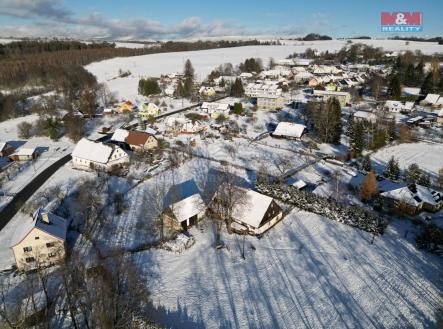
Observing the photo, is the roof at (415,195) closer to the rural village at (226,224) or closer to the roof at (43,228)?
the rural village at (226,224)

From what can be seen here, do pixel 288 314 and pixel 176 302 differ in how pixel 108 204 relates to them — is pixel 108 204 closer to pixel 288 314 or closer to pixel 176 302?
pixel 176 302

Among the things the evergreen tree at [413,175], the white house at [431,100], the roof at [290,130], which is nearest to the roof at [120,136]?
the roof at [290,130]

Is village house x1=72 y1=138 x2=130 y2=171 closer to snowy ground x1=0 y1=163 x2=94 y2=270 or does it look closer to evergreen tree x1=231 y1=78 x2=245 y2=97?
snowy ground x1=0 y1=163 x2=94 y2=270

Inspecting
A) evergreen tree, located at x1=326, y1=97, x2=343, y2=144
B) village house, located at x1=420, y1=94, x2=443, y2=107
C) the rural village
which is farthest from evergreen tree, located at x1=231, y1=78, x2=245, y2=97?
village house, located at x1=420, y1=94, x2=443, y2=107

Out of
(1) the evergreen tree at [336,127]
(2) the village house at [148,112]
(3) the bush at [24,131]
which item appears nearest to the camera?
(1) the evergreen tree at [336,127]

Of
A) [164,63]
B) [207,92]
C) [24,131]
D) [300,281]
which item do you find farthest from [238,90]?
[164,63]

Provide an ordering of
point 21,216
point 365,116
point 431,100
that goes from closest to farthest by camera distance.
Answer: point 21,216 < point 365,116 < point 431,100

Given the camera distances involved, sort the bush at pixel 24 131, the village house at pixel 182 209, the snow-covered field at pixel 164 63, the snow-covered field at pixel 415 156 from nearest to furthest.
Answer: the village house at pixel 182 209
the snow-covered field at pixel 415 156
the bush at pixel 24 131
the snow-covered field at pixel 164 63

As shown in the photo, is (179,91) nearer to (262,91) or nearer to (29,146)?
(262,91)
